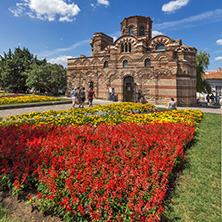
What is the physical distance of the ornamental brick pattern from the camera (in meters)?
19.9

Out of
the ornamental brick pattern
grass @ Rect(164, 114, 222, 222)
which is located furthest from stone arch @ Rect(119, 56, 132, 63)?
grass @ Rect(164, 114, 222, 222)

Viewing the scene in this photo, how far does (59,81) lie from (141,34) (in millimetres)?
18921

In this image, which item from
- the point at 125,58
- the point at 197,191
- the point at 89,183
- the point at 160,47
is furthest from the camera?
the point at 160,47

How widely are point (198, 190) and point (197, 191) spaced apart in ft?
0.15

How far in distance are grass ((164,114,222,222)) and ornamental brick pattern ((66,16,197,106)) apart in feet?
52.0

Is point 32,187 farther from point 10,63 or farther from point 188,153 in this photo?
point 10,63

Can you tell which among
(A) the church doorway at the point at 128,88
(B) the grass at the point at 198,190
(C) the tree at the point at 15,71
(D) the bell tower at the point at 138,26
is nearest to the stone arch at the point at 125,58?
(A) the church doorway at the point at 128,88

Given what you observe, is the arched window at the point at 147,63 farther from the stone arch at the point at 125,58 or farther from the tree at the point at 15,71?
the tree at the point at 15,71

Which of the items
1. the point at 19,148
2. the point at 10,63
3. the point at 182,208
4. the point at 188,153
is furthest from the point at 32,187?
the point at 10,63

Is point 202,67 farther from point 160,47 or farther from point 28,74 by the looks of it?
point 28,74

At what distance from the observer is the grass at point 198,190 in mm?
2796

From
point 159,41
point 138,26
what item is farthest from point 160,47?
point 138,26

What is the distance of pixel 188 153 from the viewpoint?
5305 mm

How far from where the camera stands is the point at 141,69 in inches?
853
